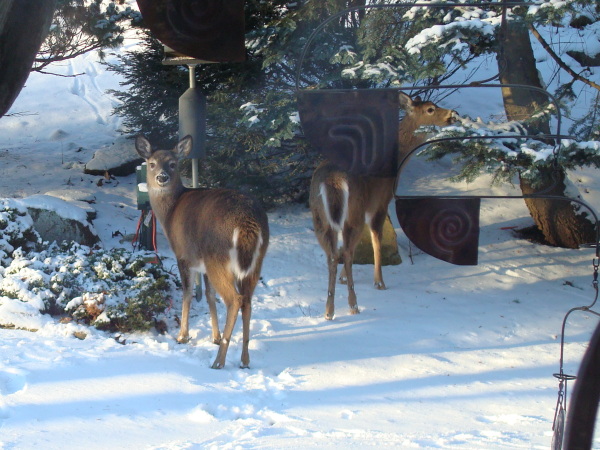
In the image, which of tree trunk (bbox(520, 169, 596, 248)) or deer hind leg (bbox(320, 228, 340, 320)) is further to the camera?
tree trunk (bbox(520, 169, 596, 248))

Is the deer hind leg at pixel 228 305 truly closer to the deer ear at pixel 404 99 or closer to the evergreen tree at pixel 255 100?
the deer ear at pixel 404 99

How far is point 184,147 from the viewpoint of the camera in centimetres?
727

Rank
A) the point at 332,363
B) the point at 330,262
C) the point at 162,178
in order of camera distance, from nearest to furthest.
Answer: the point at 332,363
the point at 162,178
the point at 330,262

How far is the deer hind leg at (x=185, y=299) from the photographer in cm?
675

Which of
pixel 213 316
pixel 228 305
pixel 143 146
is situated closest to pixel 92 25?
pixel 143 146

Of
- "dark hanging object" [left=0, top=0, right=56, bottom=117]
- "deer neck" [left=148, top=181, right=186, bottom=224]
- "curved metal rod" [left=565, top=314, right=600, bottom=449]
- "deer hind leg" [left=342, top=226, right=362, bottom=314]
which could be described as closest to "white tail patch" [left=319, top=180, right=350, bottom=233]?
"deer hind leg" [left=342, top=226, right=362, bottom=314]

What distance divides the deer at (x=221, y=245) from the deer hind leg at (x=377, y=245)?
2717mm

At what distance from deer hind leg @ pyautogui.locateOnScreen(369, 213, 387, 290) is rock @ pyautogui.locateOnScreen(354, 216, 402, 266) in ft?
2.34

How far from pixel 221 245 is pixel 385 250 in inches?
166

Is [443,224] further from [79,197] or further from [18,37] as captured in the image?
[79,197]

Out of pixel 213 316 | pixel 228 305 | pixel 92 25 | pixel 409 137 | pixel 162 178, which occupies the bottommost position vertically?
pixel 213 316

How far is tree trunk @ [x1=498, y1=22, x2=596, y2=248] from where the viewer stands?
8.80 m

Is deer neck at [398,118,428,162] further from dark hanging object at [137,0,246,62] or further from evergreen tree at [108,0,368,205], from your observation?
dark hanging object at [137,0,246,62]

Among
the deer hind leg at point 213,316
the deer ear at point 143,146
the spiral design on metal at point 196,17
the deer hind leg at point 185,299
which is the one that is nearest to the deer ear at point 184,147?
the deer ear at point 143,146
